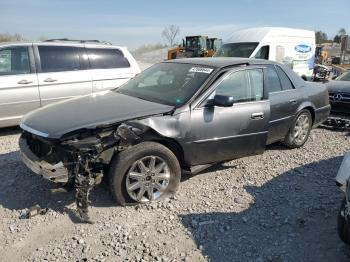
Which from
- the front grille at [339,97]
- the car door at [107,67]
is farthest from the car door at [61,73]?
the front grille at [339,97]

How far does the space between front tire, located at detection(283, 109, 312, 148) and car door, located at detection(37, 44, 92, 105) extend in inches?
153

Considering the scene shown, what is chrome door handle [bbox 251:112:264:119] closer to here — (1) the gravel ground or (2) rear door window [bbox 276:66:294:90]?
(1) the gravel ground

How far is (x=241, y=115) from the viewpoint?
467 centimetres

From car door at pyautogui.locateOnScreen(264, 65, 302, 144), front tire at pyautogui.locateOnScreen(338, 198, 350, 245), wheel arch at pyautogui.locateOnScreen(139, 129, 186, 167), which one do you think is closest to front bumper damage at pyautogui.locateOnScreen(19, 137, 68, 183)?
wheel arch at pyautogui.locateOnScreen(139, 129, 186, 167)

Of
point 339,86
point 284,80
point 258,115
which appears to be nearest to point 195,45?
point 339,86

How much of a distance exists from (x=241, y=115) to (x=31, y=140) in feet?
8.55

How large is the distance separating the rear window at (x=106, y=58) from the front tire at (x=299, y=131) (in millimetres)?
3711

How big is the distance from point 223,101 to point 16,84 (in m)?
4.00

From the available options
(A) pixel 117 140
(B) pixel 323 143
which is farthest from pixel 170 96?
(B) pixel 323 143

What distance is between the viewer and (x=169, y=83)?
483 cm

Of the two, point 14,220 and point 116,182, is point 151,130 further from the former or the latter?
point 14,220

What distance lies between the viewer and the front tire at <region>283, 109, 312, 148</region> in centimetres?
593

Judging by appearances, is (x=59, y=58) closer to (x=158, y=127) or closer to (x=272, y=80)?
(x=158, y=127)

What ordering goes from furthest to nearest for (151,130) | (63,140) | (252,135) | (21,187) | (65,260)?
(252,135)
(21,187)
(151,130)
(63,140)
(65,260)
